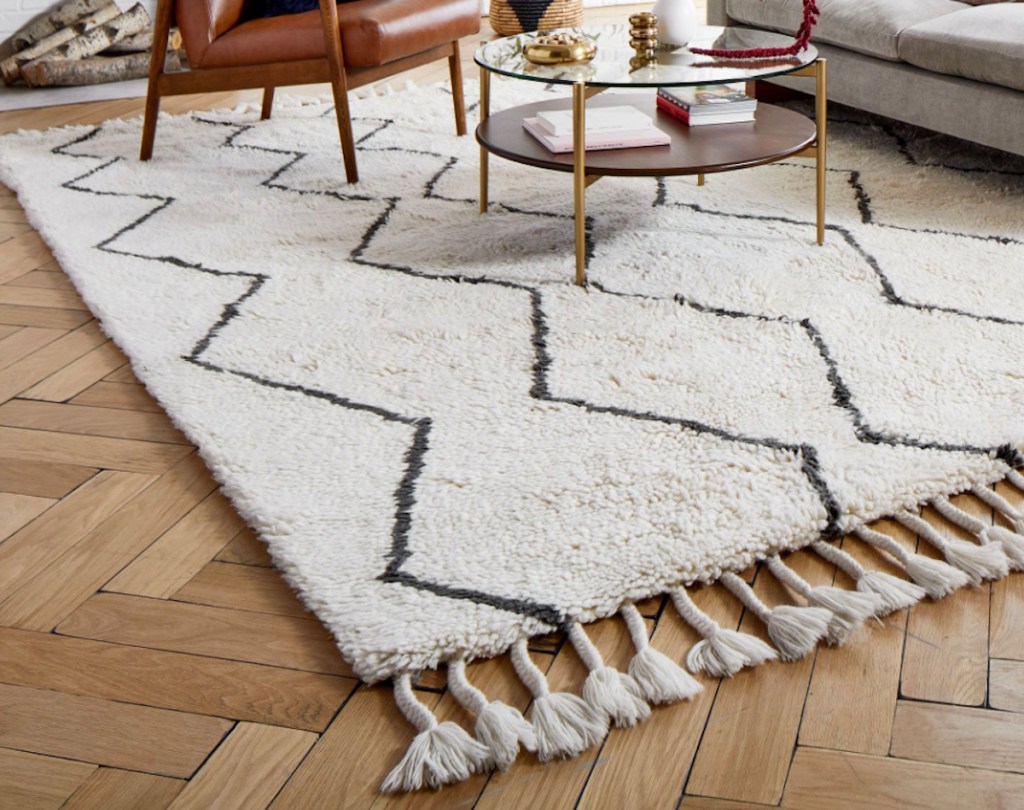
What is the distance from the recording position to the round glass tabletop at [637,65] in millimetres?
2178

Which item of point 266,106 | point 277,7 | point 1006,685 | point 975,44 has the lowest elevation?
point 1006,685

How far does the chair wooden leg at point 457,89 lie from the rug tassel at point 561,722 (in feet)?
7.99

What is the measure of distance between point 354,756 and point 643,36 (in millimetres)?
1792

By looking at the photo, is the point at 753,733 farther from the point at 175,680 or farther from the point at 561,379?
the point at 561,379

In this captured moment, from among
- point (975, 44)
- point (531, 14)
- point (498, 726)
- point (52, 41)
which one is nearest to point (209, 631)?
point (498, 726)

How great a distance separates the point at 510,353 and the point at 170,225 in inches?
46.9

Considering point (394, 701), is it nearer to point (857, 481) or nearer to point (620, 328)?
point (857, 481)

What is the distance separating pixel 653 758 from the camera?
44.3 inches

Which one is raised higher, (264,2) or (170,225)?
(264,2)

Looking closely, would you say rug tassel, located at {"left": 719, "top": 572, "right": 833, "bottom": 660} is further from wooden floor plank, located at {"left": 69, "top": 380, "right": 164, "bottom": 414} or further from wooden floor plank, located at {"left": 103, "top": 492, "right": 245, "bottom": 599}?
wooden floor plank, located at {"left": 69, "top": 380, "right": 164, "bottom": 414}

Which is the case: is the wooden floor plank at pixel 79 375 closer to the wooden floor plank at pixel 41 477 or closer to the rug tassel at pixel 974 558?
the wooden floor plank at pixel 41 477

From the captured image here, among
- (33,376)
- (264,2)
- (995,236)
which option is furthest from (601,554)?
(264,2)

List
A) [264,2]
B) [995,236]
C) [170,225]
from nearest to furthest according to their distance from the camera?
[995,236], [170,225], [264,2]

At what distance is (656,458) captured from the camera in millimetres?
1595
